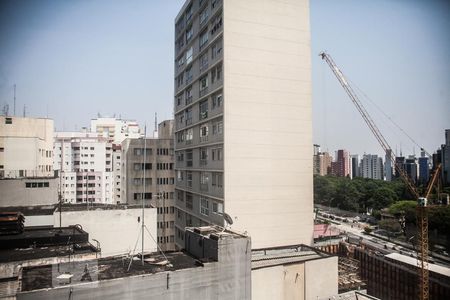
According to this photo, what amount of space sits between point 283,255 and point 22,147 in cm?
3666

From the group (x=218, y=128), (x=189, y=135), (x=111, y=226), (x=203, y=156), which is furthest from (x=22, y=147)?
(x=218, y=128)

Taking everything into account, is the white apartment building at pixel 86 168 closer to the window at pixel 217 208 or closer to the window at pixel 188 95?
the window at pixel 188 95

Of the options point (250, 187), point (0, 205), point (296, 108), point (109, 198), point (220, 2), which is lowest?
point (109, 198)

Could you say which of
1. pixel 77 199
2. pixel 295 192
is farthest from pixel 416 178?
pixel 77 199

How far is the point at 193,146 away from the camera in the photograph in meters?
26.7

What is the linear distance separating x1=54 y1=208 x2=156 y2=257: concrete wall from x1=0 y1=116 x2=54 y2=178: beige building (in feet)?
65.5

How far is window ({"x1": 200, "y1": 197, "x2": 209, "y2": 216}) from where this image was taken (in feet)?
77.2

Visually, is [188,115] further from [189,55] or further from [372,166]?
[372,166]

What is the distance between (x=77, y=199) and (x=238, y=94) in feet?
174

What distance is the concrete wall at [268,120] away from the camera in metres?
20.0

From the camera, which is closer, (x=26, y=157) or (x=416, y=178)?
(x=26, y=157)

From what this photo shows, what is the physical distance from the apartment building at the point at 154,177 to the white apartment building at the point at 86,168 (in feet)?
81.9

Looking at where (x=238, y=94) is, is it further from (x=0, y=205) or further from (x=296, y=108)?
(x=0, y=205)

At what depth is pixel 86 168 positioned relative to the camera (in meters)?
67.6
